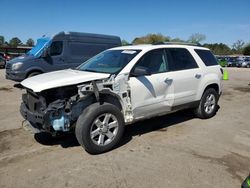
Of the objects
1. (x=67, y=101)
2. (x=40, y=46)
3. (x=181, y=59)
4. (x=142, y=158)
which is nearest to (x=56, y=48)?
(x=40, y=46)

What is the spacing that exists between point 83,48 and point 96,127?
348 inches

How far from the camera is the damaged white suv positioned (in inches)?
175

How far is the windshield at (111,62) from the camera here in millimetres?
5176

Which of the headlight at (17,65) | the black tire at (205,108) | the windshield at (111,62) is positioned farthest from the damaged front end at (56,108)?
the headlight at (17,65)

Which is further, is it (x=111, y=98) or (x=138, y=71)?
(x=138, y=71)

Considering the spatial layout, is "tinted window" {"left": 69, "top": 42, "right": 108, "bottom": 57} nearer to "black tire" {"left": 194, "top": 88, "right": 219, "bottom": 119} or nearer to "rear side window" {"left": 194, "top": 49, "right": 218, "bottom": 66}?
"rear side window" {"left": 194, "top": 49, "right": 218, "bottom": 66}

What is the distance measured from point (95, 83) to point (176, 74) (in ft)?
6.33

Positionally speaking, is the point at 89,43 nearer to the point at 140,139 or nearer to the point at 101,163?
the point at 140,139

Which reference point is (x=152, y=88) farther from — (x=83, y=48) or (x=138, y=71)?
(x=83, y=48)

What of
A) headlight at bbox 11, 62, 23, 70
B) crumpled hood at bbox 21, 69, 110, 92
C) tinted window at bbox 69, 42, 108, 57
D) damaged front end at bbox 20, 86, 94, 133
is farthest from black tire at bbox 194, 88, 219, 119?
headlight at bbox 11, 62, 23, 70

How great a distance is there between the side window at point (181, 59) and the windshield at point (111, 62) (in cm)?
86

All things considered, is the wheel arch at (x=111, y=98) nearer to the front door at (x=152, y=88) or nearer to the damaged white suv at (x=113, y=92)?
the damaged white suv at (x=113, y=92)

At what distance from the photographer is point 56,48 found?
40.3 feet

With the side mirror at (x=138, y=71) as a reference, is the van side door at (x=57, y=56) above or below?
above
